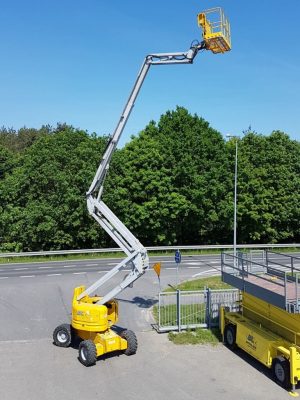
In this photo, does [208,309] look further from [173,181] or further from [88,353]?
[173,181]

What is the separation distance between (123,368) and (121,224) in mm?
3883

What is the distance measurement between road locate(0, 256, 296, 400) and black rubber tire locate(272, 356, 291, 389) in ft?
0.65


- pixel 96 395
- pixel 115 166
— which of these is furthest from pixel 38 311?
pixel 115 166

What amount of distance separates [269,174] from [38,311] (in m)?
28.9

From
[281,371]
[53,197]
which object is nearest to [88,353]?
[281,371]

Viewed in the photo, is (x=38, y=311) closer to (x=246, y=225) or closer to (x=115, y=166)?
(x=115, y=166)

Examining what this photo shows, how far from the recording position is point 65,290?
2136 centimetres

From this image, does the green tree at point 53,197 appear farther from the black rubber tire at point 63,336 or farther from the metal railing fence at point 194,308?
the black rubber tire at point 63,336

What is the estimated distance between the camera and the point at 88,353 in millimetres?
11742

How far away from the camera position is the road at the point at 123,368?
10.4 meters

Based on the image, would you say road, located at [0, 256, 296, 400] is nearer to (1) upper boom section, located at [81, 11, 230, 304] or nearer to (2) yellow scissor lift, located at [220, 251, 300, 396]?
(2) yellow scissor lift, located at [220, 251, 300, 396]

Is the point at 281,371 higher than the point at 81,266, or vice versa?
the point at 81,266

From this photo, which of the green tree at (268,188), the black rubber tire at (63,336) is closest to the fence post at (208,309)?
the black rubber tire at (63,336)

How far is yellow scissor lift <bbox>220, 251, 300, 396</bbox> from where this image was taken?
10.5m
